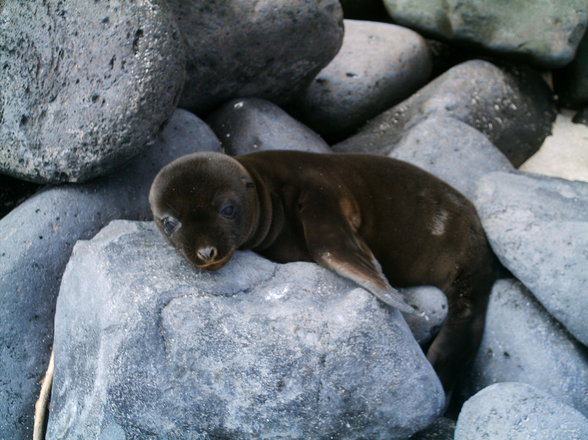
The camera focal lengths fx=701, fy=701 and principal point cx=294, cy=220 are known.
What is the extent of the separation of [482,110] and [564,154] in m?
0.83

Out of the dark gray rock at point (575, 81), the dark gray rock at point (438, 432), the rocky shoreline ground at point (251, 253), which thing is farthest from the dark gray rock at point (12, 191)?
the dark gray rock at point (575, 81)

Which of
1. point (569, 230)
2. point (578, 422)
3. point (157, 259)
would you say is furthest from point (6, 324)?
point (569, 230)

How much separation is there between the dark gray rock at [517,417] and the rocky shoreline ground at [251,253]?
10mm

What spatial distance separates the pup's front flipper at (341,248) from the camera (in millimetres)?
3443

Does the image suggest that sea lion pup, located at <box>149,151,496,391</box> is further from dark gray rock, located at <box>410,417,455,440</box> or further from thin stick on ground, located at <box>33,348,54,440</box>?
thin stick on ground, located at <box>33,348,54,440</box>

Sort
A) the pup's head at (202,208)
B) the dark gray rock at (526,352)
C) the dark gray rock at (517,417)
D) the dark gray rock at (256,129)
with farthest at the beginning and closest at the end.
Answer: the dark gray rock at (256,129)
the dark gray rock at (526,352)
the pup's head at (202,208)
the dark gray rock at (517,417)

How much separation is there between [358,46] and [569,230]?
2.82 metres

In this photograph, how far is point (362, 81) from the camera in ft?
19.5

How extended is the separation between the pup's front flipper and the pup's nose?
59 centimetres

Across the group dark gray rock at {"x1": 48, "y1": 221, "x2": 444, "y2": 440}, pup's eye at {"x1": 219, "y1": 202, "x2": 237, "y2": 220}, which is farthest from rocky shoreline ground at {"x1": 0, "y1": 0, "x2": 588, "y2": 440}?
pup's eye at {"x1": 219, "y1": 202, "x2": 237, "y2": 220}

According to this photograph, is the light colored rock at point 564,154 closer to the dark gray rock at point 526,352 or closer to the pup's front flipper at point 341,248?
the dark gray rock at point 526,352

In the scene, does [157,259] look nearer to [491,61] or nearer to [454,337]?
[454,337]

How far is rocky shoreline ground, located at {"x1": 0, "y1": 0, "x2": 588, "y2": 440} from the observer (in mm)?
3133

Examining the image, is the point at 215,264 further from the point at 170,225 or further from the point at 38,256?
the point at 38,256
